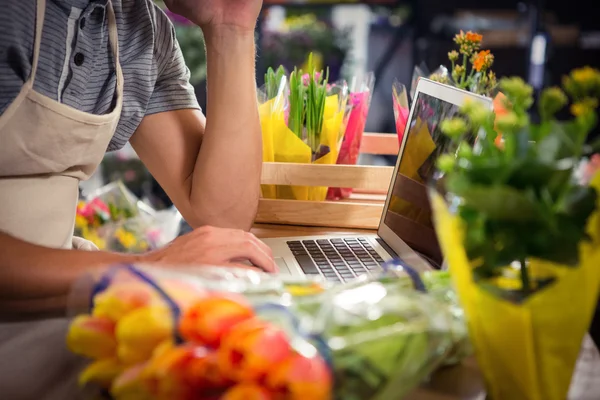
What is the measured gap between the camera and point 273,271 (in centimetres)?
91

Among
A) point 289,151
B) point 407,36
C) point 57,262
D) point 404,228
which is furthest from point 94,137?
point 407,36

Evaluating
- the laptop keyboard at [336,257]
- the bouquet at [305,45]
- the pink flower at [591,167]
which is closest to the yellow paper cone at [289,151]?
the laptop keyboard at [336,257]

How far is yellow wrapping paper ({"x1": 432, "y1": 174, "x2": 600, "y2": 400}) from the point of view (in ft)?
1.71

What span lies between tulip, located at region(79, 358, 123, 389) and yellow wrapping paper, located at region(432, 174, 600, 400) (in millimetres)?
279

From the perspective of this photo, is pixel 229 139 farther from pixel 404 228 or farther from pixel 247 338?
pixel 247 338

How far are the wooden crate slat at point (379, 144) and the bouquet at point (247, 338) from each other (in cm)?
113

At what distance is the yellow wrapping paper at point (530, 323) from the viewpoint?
0.52 m

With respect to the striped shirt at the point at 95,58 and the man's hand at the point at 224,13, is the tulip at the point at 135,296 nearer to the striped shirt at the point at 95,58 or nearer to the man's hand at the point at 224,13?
the striped shirt at the point at 95,58

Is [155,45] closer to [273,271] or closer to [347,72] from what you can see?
[273,271]

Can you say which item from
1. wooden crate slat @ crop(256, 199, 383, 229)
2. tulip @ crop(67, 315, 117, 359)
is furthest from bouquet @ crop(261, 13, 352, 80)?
tulip @ crop(67, 315, 117, 359)

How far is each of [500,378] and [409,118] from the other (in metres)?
0.83

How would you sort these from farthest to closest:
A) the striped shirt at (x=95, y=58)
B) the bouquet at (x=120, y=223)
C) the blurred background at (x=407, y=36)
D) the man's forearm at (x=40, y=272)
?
the blurred background at (x=407, y=36) < the bouquet at (x=120, y=223) < the striped shirt at (x=95, y=58) < the man's forearm at (x=40, y=272)

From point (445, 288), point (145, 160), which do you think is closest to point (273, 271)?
point (445, 288)

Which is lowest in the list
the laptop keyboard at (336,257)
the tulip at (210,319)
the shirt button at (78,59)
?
the laptop keyboard at (336,257)
